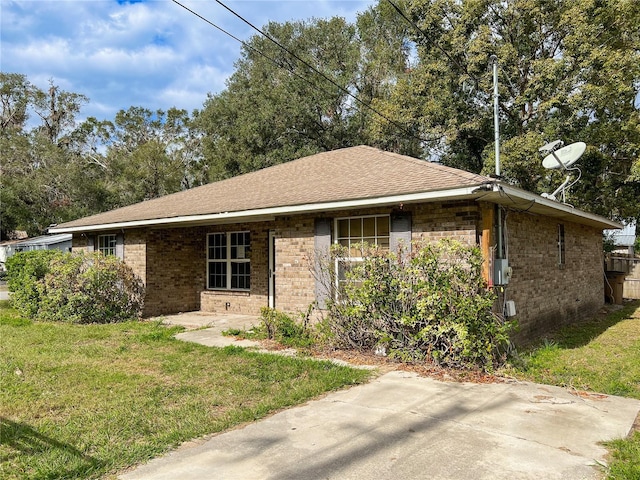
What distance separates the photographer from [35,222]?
31.3 metres

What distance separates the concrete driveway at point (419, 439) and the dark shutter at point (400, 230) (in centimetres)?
256

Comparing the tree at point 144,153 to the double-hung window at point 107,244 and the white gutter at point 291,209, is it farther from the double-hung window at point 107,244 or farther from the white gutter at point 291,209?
the white gutter at point 291,209

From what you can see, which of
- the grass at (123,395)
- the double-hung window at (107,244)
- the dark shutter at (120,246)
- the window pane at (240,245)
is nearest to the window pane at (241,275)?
the window pane at (240,245)

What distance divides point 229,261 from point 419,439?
8.55m

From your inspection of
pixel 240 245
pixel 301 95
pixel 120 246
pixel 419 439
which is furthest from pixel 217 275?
pixel 301 95

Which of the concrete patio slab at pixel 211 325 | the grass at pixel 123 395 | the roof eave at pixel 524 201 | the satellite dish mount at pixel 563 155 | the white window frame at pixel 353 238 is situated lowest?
the grass at pixel 123 395

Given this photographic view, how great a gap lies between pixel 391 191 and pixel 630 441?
14.3 ft

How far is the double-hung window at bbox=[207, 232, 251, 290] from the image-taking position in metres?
11.4

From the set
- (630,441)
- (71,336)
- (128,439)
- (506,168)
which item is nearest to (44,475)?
(128,439)

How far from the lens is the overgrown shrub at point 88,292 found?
10570mm

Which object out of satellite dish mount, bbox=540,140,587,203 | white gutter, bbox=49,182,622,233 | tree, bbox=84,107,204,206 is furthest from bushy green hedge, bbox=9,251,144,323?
tree, bbox=84,107,204,206

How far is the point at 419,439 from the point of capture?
3871 mm

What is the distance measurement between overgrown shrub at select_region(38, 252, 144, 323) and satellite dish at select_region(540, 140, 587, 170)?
994 cm

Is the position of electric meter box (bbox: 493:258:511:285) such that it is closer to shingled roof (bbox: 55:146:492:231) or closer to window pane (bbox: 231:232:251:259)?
shingled roof (bbox: 55:146:492:231)
